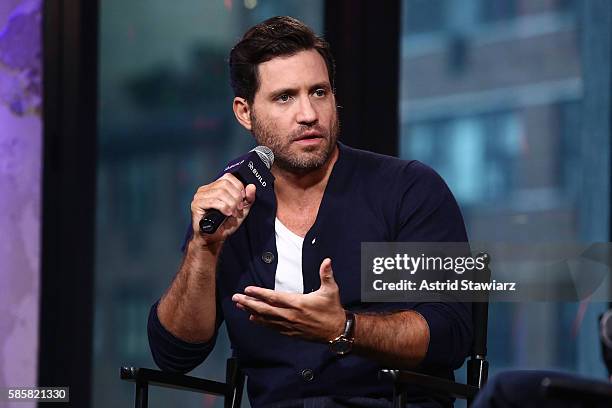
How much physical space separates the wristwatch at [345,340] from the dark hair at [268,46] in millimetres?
711

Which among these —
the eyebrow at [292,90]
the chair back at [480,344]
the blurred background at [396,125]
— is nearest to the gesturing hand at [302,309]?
the chair back at [480,344]

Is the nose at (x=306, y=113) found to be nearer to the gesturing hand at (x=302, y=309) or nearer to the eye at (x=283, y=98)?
the eye at (x=283, y=98)

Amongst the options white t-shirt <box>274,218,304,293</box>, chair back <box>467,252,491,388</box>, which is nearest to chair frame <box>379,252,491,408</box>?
chair back <box>467,252,491,388</box>

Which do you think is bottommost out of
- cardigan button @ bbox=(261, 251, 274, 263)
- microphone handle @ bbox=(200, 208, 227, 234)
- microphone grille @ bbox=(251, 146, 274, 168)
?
cardigan button @ bbox=(261, 251, 274, 263)

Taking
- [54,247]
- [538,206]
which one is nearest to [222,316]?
[54,247]

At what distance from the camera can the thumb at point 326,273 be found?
6.22 ft

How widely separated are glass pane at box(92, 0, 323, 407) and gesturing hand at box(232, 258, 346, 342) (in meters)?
1.67

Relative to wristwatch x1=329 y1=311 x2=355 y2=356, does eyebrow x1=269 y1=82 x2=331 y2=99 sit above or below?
above

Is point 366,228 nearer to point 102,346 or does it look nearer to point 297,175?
point 297,175

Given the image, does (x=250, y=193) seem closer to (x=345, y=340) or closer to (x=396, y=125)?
(x=345, y=340)

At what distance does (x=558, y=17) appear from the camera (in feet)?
12.1

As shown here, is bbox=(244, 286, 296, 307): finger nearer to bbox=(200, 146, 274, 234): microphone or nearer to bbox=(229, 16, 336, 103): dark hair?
bbox=(200, 146, 274, 234): microphone


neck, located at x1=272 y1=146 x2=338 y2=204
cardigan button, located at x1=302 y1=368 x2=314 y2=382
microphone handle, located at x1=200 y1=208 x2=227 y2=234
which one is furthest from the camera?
neck, located at x1=272 y1=146 x2=338 y2=204

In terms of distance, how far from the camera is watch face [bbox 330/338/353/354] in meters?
1.98
